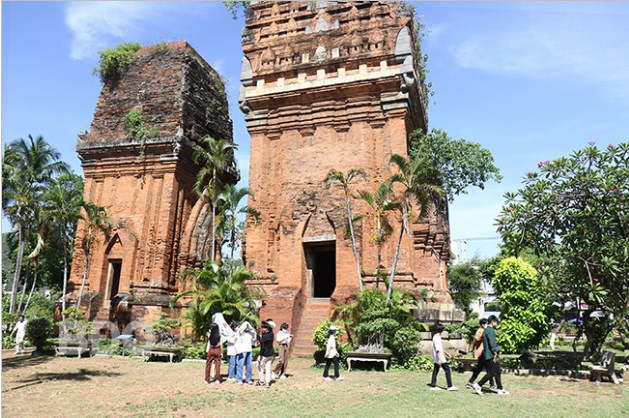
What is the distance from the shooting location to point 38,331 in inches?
600

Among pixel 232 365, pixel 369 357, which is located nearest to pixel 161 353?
pixel 232 365

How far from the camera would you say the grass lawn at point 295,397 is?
7.04 metres

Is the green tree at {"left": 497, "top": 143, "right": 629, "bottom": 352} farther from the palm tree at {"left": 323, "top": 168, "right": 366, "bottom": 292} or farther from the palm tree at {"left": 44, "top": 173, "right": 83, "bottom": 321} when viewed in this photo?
the palm tree at {"left": 44, "top": 173, "right": 83, "bottom": 321}

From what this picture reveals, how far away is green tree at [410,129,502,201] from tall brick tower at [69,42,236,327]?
30.7ft

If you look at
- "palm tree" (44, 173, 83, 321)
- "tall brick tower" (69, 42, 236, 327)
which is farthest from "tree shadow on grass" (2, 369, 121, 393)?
"palm tree" (44, 173, 83, 321)

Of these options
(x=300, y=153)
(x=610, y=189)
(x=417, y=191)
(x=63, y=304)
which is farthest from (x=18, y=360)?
(x=610, y=189)

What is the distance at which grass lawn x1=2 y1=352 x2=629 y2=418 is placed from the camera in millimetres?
7039

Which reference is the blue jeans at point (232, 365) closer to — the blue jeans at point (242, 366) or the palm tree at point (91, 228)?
the blue jeans at point (242, 366)

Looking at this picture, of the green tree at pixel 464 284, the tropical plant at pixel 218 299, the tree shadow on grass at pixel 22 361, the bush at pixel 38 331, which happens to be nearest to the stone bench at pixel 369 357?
the tropical plant at pixel 218 299

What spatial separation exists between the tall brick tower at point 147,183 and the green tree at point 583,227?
12.4 meters

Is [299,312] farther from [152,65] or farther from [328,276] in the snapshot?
[152,65]

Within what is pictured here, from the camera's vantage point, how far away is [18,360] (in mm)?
13992

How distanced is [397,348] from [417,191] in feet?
13.7

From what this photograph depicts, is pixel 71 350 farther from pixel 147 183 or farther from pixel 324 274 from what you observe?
pixel 324 274
